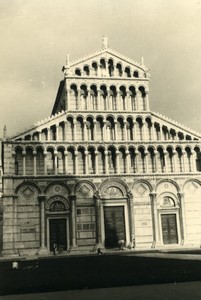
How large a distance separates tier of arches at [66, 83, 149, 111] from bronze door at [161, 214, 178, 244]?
30.9 feet

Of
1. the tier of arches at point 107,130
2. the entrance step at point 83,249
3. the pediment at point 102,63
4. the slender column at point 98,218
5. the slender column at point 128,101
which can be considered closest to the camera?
the entrance step at point 83,249

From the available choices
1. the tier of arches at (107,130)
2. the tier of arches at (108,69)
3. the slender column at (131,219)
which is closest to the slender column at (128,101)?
the tier of arches at (107,130)

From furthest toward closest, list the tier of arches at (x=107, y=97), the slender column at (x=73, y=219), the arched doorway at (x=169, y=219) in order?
the tier of arches at (x=107, y=97)
the arched doorway at (x=169, y=219)
the slender column at (x=73, y=219)

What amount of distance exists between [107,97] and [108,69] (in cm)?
263

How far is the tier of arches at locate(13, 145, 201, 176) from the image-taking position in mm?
31891

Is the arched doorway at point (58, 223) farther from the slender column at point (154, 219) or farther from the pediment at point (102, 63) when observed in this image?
the pediment at point (102, 63)

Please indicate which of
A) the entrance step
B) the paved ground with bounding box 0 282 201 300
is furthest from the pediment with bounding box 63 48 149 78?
the paved ground with bounding box 0 282 201 300

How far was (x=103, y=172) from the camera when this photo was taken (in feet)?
109

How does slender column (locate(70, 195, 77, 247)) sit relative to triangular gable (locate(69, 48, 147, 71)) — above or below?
below

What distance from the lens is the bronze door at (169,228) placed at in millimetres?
32938

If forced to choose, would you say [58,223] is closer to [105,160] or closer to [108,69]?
[105,160]

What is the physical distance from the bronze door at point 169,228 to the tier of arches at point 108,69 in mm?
12443

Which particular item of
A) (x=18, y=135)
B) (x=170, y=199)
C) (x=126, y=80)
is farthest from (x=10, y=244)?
(x=126, y=80)

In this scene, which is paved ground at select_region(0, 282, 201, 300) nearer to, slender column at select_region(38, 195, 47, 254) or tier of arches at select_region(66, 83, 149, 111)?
slender column at select_region(38, 195, 47, 254)
